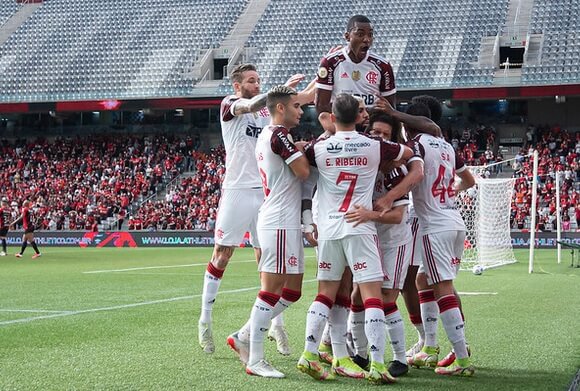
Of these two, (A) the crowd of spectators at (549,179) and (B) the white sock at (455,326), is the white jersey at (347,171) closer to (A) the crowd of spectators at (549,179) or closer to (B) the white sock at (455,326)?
(B) the white sock at (455,326)

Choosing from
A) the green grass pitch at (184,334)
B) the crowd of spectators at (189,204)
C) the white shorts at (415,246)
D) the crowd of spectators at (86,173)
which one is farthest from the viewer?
the crowd of spectators at (86,173)

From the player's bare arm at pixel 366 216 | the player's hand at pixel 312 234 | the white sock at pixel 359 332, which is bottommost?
the white sock at pixel 359 332

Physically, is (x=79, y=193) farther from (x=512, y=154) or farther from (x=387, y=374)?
(x=387, y=374)

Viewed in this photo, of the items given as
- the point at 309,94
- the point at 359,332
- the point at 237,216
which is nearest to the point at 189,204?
the point at 237,216

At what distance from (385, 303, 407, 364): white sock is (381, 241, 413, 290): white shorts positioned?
18 cm

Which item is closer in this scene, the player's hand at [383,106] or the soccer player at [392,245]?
the soccer player at [392,245]

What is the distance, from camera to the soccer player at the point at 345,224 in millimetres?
5926

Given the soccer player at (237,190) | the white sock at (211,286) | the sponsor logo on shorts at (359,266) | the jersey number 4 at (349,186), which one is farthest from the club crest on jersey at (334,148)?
the white sock at (211,286)

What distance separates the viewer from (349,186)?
5.99 metres

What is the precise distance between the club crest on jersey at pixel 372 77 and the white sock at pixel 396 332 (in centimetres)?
183

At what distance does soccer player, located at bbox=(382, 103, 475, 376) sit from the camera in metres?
6.30

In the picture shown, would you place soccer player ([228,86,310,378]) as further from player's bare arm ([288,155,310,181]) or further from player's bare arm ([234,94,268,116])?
player's bare arm ([234,94,268,116])

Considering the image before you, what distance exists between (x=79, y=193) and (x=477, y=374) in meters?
35.9

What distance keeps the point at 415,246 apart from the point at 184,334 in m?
2.82
